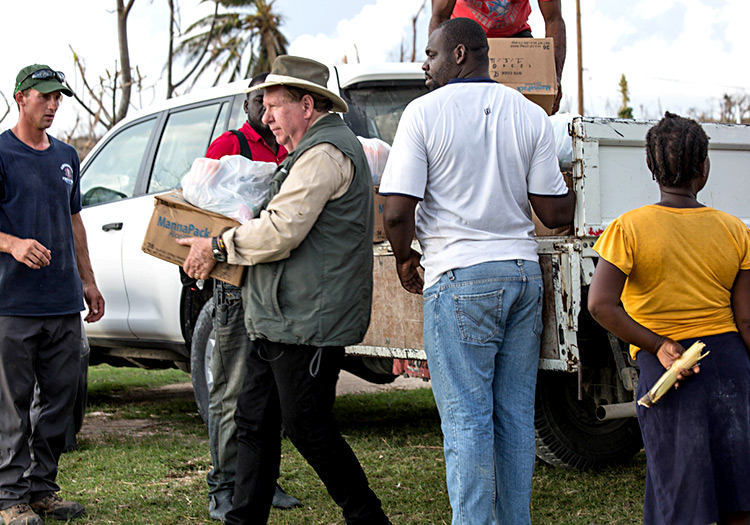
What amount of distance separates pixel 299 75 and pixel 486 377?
1.28 m

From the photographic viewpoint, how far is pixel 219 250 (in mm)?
3217

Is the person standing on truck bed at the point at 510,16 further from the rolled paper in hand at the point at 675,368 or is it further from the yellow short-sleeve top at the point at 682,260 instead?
the rolled paper in hand at the point at 675,368

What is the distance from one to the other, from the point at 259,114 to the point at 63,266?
1.17 m

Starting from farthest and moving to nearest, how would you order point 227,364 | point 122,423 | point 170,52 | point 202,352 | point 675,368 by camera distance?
1. point 170,52
2. point 122,423
3. point 202,352
4. point 227,364
5. point 675,368

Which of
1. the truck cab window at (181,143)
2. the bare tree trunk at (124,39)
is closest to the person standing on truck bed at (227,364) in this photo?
the truck cab window at (181,143)

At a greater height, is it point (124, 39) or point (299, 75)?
point (124, 39)

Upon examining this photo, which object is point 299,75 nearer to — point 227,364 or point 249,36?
point 227,364

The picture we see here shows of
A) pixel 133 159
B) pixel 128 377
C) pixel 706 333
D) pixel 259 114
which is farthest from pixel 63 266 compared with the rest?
pixel 128 377

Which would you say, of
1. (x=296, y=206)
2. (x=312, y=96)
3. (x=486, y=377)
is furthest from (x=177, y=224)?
(x=486, y=377)

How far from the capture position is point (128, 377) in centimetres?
927

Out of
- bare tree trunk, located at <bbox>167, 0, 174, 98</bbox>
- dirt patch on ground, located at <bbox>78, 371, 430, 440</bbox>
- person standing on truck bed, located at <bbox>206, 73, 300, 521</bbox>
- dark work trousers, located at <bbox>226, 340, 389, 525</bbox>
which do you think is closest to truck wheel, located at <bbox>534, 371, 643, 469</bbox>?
person standing on truck bed, located at <bbox>206, 73, 300, 521</bbox>

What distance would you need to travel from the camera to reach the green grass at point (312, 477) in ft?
13.2

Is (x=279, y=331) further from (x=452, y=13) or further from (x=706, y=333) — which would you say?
(x=452, y=13)

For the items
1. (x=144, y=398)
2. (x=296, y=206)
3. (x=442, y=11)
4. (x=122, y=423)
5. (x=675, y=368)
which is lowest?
(x=144, y=398)
